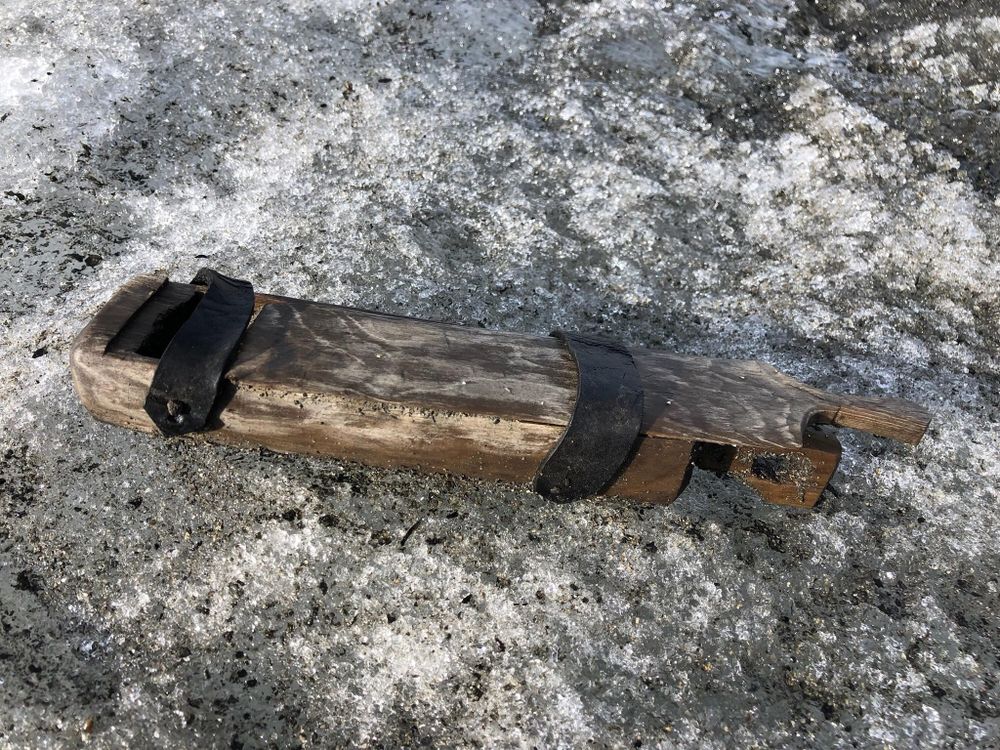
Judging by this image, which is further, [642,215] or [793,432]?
[642,215]

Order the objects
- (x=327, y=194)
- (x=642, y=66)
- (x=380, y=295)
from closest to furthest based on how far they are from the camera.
A: 1. (x=380, y=295)
2. (x=327, y=194)
3. (x=642, y=66)

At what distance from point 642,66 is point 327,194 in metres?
1.71

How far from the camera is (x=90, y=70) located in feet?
11.3

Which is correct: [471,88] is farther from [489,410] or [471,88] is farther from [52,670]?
[52,670]

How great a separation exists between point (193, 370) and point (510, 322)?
129 centimetres

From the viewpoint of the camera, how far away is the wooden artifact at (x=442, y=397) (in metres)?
1.85

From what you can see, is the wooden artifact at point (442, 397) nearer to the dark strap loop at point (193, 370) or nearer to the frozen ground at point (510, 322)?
the dark strap loop at point (193, 370)

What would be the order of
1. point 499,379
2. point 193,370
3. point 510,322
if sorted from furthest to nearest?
point 510,322
point 499,379
point 193,370

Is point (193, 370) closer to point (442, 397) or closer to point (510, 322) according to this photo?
point (442, 397)

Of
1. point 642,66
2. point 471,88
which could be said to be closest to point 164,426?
point 471,88

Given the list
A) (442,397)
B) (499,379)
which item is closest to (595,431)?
(499,379)

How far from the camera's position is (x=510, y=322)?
2824 mm

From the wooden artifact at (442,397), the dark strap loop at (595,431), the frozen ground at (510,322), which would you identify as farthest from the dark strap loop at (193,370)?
the dark strap loop at (595,431)

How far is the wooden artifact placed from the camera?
6.08 feet
